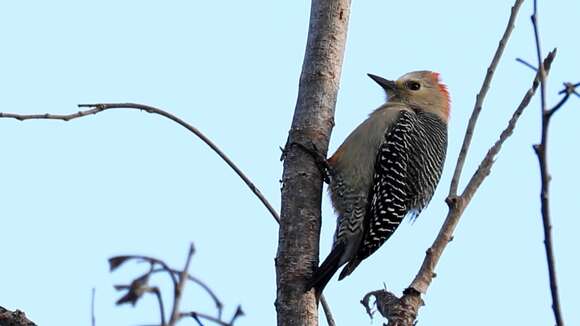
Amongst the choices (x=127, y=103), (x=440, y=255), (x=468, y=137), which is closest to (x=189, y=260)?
(x=440, y=255)

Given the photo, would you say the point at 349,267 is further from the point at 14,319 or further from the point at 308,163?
the point at 14,319

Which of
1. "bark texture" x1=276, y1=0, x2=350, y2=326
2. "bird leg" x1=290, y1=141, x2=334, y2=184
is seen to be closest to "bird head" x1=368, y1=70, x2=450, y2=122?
"bark texture" x1=276, y1=0, x2=350, y2=326

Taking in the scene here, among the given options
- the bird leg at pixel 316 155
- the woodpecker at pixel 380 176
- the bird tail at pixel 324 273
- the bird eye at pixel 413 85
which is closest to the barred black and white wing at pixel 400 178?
the woodpecker at pixel 380 176

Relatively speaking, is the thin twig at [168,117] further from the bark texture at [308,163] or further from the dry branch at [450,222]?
the dry branch at [450,222]

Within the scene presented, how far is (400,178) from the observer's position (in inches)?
271

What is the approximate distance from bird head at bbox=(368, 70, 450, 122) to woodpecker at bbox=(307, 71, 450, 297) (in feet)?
1.52

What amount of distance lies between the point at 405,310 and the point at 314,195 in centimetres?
113

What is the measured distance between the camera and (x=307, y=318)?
4.25 meters

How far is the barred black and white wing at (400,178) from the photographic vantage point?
6527mm

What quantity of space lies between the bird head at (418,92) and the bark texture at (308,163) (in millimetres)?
2995

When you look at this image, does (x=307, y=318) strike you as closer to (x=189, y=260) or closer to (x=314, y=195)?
(x=314, y=195)

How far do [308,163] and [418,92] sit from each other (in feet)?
12.1

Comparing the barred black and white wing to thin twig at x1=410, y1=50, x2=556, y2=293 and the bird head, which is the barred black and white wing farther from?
thin twig at x1=410, y1=50, x2=556, y2=293

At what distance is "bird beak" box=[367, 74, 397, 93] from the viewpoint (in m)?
8.32
